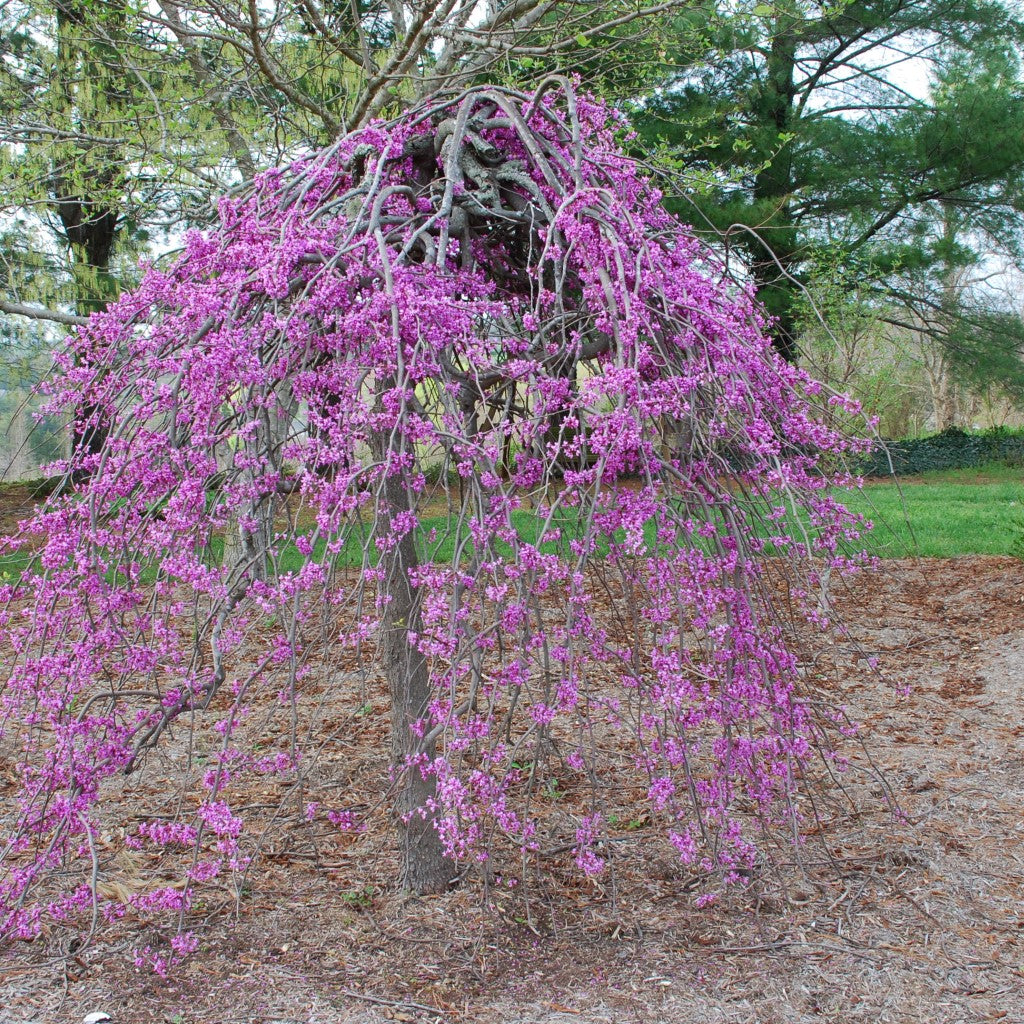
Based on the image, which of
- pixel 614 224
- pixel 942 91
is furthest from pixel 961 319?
pixel 614 224

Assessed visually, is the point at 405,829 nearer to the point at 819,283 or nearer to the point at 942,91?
the point at 819,283

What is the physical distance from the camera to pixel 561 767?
4074mm

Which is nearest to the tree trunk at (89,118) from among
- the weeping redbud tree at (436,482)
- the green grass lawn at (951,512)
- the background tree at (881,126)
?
the weeping redbud tree at (436,482)

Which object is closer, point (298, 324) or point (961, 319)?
point (298, 324)

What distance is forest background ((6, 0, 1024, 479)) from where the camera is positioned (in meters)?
5.55

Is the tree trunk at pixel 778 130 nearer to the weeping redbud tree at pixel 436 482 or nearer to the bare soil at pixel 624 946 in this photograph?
the bare soil at pixel 624 946

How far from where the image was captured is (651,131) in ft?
36.8

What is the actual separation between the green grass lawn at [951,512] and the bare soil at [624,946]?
1286mm

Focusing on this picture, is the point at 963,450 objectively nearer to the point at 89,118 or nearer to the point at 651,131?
the point at 651,131

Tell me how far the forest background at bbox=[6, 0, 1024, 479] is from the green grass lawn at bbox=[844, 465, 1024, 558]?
4.98 feet

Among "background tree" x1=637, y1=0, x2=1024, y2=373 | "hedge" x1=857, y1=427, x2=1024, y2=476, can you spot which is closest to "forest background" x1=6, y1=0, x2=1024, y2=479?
"background tree" x1=637, y1=0, x2=1024, y2=373

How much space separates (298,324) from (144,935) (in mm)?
1833

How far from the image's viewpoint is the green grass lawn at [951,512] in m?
8.35

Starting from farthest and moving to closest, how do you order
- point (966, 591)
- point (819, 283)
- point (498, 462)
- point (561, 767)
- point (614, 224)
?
point (819, 283) → point (966, 591) → point (561, 767) → point (614, 224) → point (498, 462)
